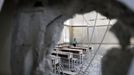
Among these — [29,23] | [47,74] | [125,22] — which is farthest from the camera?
→ [47,74]

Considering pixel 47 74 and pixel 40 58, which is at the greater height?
pixel 40 58

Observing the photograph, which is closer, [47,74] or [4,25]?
[4,25]

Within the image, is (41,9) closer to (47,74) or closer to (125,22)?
(47,74)

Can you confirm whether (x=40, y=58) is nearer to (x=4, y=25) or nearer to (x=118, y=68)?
(x=4, y=25)

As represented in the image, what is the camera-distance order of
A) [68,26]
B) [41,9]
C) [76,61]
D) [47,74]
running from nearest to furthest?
[41,9] < [47,74] < [76,61] < [68,26]

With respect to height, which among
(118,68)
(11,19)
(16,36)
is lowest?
(118,68)

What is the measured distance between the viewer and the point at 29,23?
176 centimetres

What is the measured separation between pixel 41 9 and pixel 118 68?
93cm

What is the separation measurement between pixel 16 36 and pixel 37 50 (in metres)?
0.19

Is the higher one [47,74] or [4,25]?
[4,25]

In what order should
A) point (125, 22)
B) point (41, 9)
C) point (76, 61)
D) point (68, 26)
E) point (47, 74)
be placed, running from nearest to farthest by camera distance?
point (125, 22)
point (41, 9)
point (47, 74)
point (76, 61)
point (68, 26)

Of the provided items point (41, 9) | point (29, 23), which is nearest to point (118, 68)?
point (41, 9)

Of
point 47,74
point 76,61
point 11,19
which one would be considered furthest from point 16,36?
point 76,61

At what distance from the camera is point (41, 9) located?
165cm
